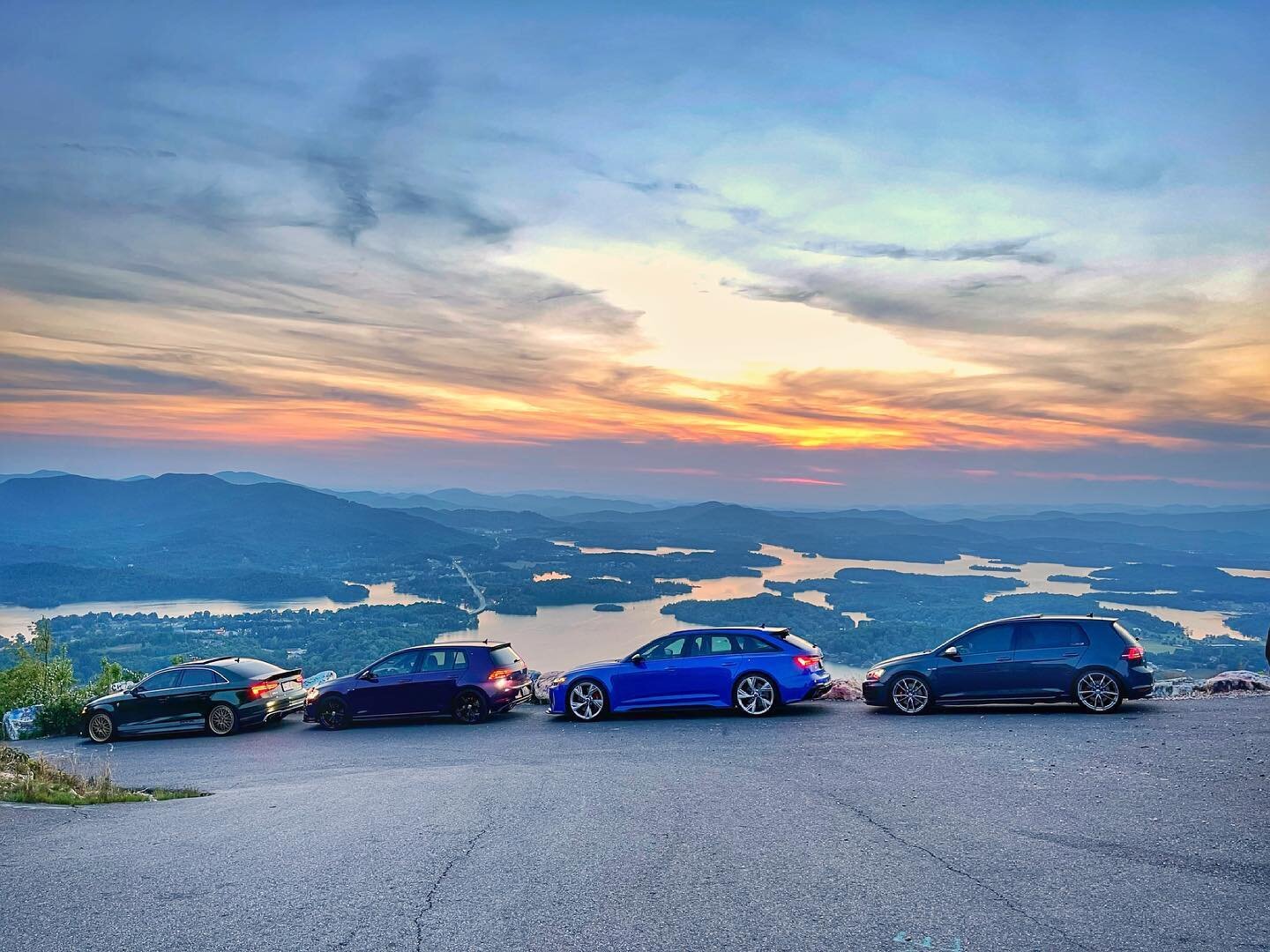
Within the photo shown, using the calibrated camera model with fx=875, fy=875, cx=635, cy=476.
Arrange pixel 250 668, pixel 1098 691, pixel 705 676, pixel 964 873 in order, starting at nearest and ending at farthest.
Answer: pixel 964 873, pixel 1098 691, pixel 705 676, pixel 250 668


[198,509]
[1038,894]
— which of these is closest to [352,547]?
[198,509]

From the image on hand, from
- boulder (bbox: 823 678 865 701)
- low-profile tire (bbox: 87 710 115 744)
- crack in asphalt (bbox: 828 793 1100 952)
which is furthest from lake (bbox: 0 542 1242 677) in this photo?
crack in asphalt (bbox: 828 793 1100 952)

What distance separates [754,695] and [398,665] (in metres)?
7.36

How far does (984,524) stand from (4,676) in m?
136

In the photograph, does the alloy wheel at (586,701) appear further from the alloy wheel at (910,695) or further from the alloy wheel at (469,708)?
the alloy wheel at (910,695)

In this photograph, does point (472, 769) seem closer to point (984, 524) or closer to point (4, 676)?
point (4, 676)

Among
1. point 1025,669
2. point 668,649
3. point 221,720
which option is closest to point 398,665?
point 221,720

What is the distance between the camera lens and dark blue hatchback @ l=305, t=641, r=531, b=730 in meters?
17.1

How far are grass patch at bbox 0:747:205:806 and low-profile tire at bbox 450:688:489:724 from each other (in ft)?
18.4

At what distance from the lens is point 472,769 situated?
1178cm

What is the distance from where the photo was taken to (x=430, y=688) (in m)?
17.3

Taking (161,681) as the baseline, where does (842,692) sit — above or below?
above

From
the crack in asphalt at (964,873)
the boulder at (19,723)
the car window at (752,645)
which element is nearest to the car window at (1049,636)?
the car window at (752,645)

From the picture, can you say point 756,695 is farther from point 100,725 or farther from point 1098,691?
point 100,725
